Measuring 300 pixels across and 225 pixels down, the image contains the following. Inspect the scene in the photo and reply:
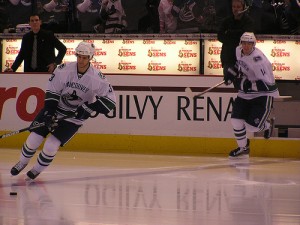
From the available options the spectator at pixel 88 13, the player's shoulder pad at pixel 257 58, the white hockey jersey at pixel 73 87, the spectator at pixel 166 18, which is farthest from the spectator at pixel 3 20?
the white hockey jersey at pixel 73 87

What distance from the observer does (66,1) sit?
15281 mm

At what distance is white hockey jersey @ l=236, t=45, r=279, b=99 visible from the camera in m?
11.9

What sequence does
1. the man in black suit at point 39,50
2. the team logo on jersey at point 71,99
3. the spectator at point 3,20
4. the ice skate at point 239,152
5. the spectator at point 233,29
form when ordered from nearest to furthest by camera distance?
the team logo on jersey at point 71,99, the ice skate at point 239,152, the spectator at point 233,29, the man in black suit at point 39,50, the spectator at point 3,20

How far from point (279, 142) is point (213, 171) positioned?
181cm

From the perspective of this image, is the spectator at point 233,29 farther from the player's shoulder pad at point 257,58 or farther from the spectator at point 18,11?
the spectator at point 18,11

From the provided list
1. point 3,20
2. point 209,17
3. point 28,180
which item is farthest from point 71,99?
point 3,20

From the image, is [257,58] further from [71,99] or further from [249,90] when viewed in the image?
[71,99]

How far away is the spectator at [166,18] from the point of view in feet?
48.2

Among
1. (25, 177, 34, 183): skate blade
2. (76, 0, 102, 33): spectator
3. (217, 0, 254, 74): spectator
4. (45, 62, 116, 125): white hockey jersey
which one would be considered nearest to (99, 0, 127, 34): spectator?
(76, 0, 102, 33): spectator

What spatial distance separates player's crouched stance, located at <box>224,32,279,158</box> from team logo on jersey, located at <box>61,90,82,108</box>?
2.72m

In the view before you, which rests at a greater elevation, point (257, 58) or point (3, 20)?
point (3, 20)

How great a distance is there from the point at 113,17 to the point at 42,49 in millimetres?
1957

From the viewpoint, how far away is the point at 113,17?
15000mm

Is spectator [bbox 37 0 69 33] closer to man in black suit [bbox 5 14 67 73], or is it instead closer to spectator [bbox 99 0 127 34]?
spectator [bbox 99 0 127 34]
